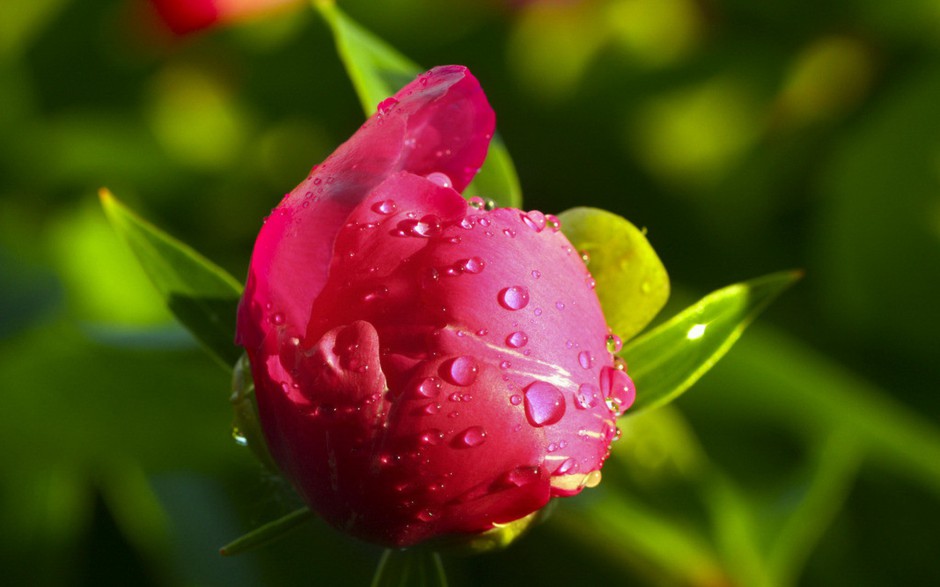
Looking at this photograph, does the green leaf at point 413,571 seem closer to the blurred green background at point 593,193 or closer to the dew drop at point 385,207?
the dew drop at point 385,207

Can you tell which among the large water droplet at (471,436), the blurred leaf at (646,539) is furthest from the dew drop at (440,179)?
the blurred leaf at (646,539)

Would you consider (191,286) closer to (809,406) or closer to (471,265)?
(471,265)

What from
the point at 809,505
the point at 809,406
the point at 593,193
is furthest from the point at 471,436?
the point at 593,193

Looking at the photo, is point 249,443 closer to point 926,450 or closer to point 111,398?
point 111,398

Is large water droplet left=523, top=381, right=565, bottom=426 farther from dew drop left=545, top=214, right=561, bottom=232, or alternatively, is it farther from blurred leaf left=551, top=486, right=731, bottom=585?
blurred leaf left=551, top=486, right=731, bottom=585

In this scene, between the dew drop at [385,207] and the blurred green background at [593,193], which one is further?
the blurred green background at [593,193]

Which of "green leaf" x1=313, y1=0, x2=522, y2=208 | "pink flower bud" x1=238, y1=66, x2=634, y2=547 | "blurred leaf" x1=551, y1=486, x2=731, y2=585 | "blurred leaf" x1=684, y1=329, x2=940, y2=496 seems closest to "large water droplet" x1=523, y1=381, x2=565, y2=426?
"pink flower bud" x1=238, y1=66, x2=634, y2=547
